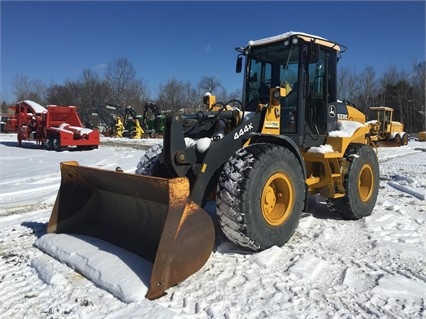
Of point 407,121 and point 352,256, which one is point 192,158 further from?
point 407,121

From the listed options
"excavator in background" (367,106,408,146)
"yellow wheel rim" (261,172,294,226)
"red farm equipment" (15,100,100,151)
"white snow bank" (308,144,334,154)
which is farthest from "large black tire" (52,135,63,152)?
"excavator in background" (367,106,408,146)

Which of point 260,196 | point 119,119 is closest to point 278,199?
point 260,196

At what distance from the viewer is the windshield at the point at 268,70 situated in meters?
5.12

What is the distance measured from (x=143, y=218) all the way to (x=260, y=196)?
4.10 feet

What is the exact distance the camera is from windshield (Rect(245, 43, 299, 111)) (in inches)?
202

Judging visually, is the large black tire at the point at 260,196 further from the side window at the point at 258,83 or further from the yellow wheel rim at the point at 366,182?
the yellow wheel rim at the point at 366,182

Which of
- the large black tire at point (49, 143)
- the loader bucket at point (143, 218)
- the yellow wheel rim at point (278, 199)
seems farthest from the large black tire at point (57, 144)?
the yellow wheel rim at point (278, 199)

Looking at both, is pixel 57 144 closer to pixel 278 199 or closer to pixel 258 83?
pixel 258 83

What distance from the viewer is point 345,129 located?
5.91 m

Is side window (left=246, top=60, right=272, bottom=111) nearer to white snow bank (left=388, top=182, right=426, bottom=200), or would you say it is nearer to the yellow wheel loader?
the yellow wheel loader

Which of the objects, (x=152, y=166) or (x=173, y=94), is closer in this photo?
(x=152, y=166)

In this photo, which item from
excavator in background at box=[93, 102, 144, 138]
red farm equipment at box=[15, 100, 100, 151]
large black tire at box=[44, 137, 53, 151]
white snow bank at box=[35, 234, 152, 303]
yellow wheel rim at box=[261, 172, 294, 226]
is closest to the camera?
white snow bank at box=[35, 234, 152, 303]

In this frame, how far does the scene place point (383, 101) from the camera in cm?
4978

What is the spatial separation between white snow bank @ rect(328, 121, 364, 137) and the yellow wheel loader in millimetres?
16
